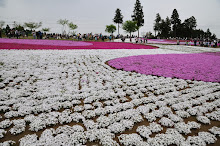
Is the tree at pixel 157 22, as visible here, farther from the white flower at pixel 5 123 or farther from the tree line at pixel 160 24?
the white flower at pixel 5 123

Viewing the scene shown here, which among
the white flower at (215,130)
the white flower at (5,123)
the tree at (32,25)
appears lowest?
the white flower at (215,130)

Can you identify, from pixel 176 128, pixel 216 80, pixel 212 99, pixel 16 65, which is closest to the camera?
pixel 176 128

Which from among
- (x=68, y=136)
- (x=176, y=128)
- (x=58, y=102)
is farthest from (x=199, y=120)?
(x=58, y=102)

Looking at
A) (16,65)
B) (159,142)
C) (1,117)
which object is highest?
(16,65)

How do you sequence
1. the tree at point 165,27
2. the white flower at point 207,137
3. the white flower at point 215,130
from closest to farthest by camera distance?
1. the white flower at point 207,137
2. the white flower at point 215,130
3. the tree at point 165,27

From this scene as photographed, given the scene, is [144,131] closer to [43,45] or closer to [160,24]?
[43,45]

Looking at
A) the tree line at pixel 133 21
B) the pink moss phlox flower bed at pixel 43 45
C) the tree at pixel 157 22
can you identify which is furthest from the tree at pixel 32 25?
the tree at pixel 157 22

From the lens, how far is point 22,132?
3.75 m

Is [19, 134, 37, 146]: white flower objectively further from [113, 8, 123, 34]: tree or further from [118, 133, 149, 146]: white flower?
[113, 8, 123, 34]: tree

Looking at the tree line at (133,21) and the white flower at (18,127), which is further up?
the tree line at (133,21)

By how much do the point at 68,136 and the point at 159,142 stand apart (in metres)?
2.31

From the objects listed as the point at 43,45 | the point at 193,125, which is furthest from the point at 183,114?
the point at 43,45

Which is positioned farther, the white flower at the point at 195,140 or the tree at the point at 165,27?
the tree at the point at 165,27

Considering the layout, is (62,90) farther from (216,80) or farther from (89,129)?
(216,80)
